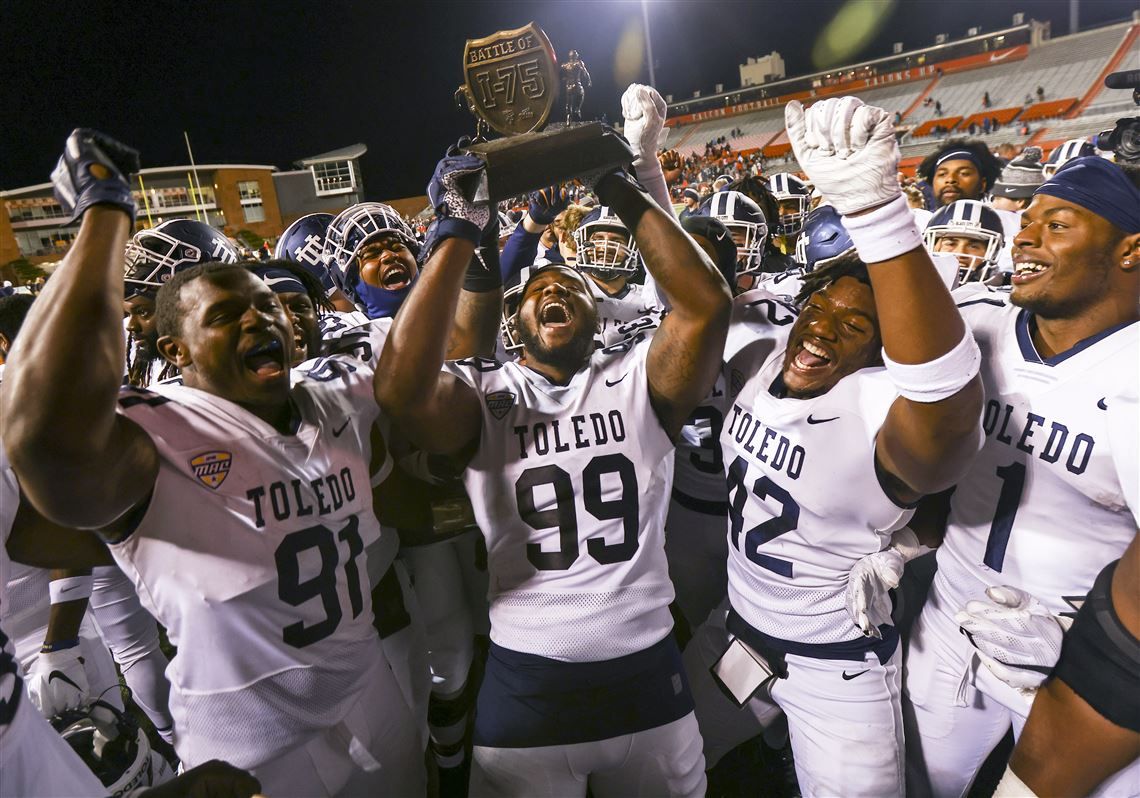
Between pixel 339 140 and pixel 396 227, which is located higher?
pixel 339 140

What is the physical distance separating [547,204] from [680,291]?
156 cm

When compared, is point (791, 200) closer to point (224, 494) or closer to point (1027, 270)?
point (1027, 270)

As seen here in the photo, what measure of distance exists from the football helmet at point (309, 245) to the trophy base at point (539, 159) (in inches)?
99.1

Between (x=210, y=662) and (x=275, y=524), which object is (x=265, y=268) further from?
(x=210, y=662)

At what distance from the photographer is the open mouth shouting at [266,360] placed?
86.0 inches

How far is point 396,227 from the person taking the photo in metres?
3.90

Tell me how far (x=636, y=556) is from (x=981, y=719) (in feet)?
5.05

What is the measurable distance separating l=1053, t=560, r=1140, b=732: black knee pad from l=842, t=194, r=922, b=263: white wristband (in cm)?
114

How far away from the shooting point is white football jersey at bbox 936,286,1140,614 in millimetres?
2150

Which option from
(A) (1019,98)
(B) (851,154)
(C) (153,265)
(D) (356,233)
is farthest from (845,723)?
(A) (1019,98)

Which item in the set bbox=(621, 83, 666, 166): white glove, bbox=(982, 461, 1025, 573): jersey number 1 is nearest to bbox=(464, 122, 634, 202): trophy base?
bbox=(621, 83, 666, 166): white glove

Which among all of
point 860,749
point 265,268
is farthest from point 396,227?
point 860,749

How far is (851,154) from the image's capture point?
5.96ft

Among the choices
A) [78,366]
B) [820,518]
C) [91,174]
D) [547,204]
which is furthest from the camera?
[547,204]
